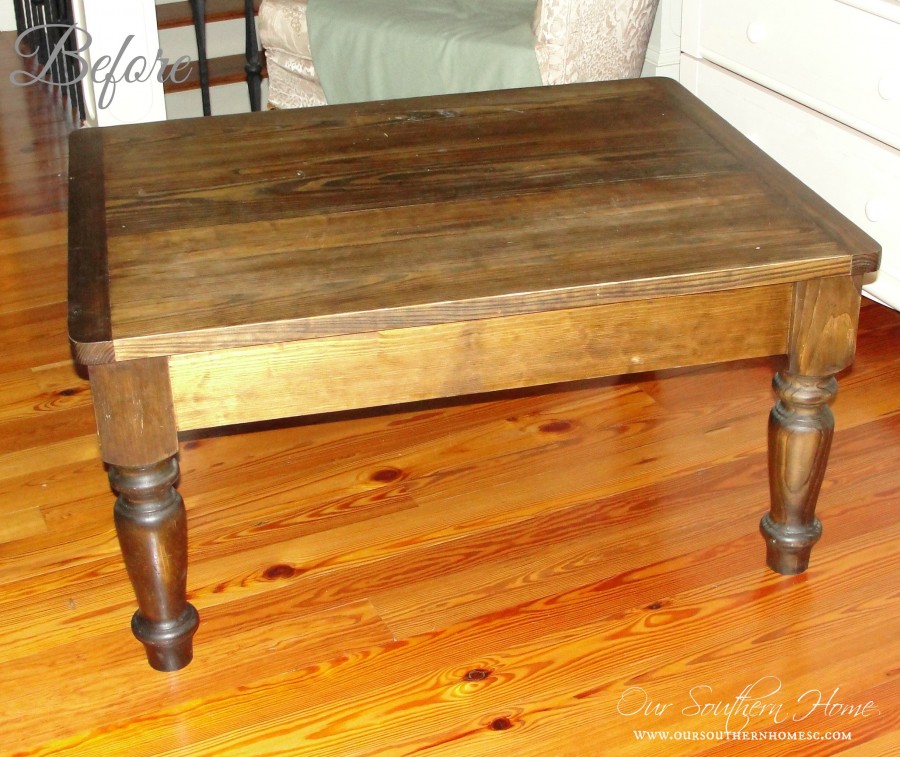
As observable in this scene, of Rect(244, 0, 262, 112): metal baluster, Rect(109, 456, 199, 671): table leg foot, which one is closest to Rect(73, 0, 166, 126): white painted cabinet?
Rect(244, 0, 262, 112): metal baluster

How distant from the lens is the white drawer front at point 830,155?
182 centimetres

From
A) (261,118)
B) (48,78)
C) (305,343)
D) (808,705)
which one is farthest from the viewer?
(48,78)

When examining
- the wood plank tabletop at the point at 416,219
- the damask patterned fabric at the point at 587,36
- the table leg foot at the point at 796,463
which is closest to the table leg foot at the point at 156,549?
the wood plank tabletop at the point at 416,219

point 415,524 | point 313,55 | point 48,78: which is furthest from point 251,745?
point 48,78

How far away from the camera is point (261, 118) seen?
5.43 ft

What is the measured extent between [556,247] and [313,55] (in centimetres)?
134

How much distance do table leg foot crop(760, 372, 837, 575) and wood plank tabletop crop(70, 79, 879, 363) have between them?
0.15 m

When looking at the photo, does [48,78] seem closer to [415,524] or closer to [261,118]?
[261,118]

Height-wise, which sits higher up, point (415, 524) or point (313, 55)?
point (313, 55)

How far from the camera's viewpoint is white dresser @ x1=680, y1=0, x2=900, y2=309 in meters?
1.77

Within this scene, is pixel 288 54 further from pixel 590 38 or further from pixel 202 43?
pixel 590 38

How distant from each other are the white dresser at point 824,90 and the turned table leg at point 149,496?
121 centimetres

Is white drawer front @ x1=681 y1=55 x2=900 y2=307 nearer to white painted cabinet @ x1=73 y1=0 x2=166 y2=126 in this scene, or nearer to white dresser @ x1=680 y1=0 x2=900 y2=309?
white dresser @ x1=680 y1=0 x2=900 y2=309

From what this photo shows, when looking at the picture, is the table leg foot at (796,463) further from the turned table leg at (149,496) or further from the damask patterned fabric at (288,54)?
the damask patterned fabric at (288,54)
